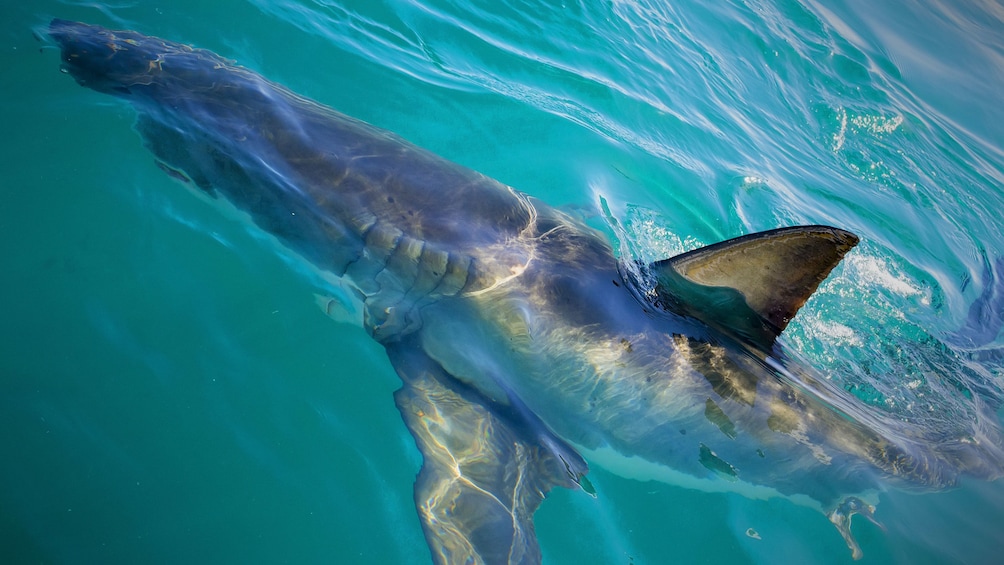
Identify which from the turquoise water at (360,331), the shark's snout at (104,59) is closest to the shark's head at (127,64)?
the shark's snout at (104,59)

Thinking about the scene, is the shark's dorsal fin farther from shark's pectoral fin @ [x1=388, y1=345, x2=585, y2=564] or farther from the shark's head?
the shark's head

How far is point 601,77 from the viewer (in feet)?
27.9

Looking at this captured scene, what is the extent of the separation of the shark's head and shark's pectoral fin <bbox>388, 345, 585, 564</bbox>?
2.43 m

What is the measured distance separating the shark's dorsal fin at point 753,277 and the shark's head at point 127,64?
11.6 feet

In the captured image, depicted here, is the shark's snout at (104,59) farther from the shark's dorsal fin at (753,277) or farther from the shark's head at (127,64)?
the shark's dorsal fin at (753,277)

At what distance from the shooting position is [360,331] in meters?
4.53

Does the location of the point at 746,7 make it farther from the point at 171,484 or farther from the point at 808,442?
the point at 171,484

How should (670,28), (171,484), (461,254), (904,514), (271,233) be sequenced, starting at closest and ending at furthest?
(171,484)
(461,254)
(271,233)
(904,514)
(670,28)

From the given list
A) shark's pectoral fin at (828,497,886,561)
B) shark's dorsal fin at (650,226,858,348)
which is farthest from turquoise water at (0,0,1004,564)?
shark's dorsal fin at (650,226,858,348)

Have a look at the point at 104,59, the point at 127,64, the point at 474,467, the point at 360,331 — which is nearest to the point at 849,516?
the point at 474,467

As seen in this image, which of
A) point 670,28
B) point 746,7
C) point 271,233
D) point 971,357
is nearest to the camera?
point 271,233

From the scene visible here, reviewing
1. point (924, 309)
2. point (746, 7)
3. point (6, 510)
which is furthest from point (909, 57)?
point (6, 510)

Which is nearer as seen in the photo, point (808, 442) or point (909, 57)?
point (808, 442)

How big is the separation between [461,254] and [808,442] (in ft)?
9.09
